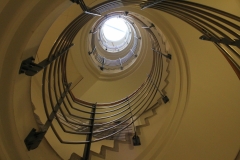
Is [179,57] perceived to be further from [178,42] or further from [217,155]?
[217,155]

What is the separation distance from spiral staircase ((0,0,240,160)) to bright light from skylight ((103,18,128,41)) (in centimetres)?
321

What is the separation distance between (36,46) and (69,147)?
6.44 ft

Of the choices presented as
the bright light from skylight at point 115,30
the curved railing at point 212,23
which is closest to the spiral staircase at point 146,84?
the curved railing at point 212,23

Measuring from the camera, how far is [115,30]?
8.87 metres

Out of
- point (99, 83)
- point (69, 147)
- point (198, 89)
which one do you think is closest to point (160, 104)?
point (198, 89)

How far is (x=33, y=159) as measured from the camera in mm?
1513

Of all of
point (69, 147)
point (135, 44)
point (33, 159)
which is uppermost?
point (135, 44)

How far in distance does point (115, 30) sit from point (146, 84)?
481 centimetres

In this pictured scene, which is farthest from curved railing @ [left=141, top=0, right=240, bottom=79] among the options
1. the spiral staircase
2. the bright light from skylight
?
the bright light from skylight

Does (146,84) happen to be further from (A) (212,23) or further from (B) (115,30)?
(B) (115,30)

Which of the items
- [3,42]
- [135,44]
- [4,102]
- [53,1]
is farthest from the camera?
[135,44]

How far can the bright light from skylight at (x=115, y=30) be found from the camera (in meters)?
8.20

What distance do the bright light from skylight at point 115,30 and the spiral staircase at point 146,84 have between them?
3.21 meters

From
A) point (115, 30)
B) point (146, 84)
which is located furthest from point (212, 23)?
point (115, 30)
